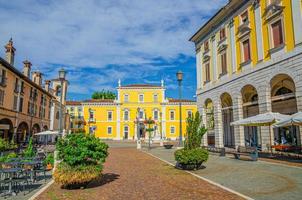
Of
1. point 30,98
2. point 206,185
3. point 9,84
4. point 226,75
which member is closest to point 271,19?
point 226,75

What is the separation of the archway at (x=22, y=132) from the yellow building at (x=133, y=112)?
25987 millimetres

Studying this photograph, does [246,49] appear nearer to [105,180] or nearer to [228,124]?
[228,124]

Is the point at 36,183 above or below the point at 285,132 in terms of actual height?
below

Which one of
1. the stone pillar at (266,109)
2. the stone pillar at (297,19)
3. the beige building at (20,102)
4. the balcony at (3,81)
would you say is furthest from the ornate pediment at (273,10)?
the balcony at (3,81)

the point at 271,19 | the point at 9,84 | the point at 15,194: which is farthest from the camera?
the point at 9,84

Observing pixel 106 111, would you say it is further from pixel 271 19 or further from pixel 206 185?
pixel 206 185

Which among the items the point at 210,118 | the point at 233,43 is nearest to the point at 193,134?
the point at 233,43

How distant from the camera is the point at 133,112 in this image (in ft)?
203

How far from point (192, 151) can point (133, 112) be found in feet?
167

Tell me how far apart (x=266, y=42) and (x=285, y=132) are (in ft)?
24.8

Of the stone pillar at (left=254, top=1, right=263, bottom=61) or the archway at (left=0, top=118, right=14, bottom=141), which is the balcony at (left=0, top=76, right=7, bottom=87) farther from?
the stone pillar at (left=254, top=1, right=263, bottom=61)

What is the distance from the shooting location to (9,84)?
27.9m

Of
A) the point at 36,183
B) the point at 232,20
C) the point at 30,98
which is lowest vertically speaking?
the point at 36,183

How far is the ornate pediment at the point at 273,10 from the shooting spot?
50.4ft
